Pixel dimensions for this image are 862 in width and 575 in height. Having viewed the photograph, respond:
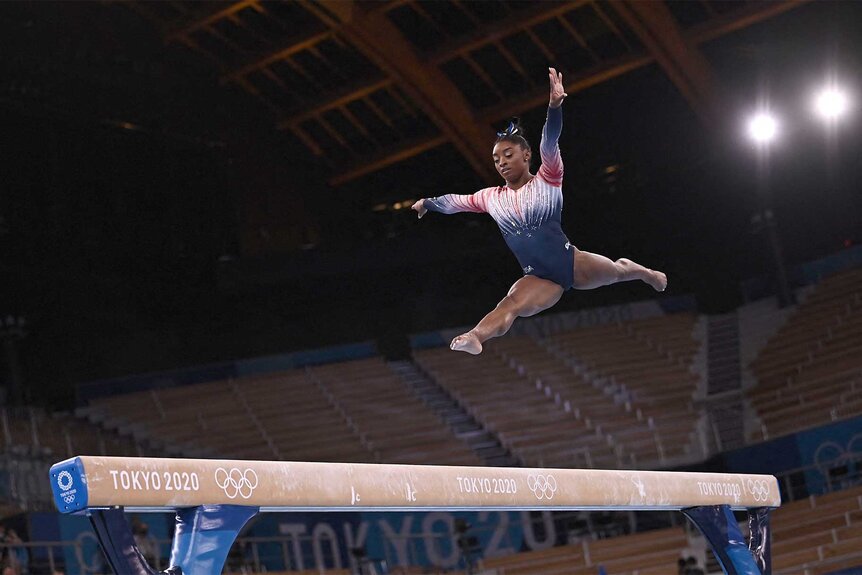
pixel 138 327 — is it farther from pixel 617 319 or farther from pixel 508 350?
pixel 617 319

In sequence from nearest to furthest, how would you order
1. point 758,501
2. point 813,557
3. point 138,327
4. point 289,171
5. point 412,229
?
point 758,501 < point 813,557 < point 138,327 < point 412,229 < point 289,171

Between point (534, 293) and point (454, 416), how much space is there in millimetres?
13778

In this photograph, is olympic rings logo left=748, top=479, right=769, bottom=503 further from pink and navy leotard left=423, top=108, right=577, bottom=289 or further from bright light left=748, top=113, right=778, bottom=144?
bright light left=748, top=113, right=778, bottom=144

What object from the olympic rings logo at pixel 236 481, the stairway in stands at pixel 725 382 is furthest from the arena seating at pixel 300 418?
the olympic rings logo at pixel 236 481

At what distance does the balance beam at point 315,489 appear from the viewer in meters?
4.34

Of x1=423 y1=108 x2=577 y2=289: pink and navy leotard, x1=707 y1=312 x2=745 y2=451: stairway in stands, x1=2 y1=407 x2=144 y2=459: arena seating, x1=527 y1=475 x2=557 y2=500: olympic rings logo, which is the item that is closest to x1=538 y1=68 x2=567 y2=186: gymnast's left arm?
x1=423 y1=108 x2=577 y2=289: pink and navy leotard

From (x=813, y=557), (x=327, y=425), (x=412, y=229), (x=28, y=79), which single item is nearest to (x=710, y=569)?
(x=813, y=557)

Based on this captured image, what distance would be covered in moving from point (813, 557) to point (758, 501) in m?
6.67

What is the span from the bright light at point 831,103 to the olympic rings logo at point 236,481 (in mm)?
17139

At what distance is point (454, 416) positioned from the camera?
19.7m

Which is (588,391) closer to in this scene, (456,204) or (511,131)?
(456,204)

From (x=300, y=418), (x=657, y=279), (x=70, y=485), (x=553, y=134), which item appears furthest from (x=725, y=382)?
(x=70, y=485)

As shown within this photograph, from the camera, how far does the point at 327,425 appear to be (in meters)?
18.9

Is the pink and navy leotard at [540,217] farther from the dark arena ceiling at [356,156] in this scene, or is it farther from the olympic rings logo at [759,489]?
the dark arena ceiling at [356,156]
